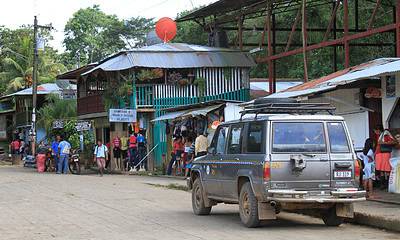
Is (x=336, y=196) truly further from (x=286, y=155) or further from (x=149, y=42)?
(x=149, y=42)

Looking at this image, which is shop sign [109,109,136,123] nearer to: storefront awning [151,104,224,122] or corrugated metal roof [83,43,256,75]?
corrugated metal roof [83,43,256,75]

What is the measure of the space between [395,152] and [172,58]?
1713cm

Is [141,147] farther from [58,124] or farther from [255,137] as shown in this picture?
[255,137]

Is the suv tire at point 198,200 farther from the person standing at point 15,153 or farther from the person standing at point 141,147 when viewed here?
the person standing at point 15,153

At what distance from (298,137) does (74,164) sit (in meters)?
23.1

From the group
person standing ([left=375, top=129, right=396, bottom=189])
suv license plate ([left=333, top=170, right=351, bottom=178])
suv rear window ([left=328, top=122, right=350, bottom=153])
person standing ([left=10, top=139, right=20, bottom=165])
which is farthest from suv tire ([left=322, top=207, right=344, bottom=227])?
person standing ([left=10, top=139, right=20, bottom=165])

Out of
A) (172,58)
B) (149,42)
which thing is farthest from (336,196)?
(149,42)

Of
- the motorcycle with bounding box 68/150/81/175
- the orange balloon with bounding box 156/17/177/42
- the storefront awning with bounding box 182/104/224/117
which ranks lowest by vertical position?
the motorcycle with bounding box 68/150/81/175

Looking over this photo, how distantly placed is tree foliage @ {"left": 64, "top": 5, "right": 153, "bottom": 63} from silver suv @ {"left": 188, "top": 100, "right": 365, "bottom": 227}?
55.8m

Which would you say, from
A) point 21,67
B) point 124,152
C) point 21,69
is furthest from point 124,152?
point 21,67

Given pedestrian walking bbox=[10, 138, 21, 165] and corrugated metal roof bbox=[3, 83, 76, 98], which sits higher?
corrugated metal roof bbox=[3, 83, 76, 98]

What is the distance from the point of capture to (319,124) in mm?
10977

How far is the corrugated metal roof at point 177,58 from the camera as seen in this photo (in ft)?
99.0

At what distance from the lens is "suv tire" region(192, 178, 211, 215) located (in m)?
13.3
